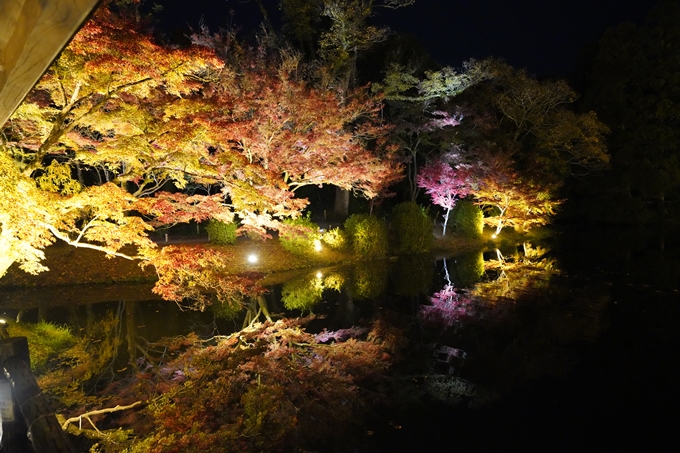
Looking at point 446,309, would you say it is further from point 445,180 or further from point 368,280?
point 445,180

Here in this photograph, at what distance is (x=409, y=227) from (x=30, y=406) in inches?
549

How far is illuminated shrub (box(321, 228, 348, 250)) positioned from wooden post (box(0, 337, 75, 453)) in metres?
11.1

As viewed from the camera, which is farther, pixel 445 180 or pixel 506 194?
pixel 506 194

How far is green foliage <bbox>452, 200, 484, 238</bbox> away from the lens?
19.5 m

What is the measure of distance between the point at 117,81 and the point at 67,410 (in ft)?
14.5

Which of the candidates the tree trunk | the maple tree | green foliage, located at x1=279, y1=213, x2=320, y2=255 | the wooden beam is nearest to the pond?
green foliage, located at x1=279, y1=213, x2=320, y2=255

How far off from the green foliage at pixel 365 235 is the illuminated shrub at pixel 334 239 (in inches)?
14.2

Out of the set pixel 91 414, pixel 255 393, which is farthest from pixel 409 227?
pixel 91 414

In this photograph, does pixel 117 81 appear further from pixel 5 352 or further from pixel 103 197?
pixel 5 352

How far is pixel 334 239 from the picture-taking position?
49.4 feet

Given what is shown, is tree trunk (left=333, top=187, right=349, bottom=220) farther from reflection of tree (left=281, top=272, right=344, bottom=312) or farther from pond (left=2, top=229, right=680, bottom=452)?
reflection of tree (left=281, top=272, right=344, bottom=312)

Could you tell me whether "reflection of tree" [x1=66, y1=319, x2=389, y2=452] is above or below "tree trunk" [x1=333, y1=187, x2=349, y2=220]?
below

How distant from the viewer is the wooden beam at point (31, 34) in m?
1.24

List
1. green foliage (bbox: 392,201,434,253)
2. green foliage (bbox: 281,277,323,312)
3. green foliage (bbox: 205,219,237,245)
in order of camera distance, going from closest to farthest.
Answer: green foliage (bbox: 281,277,323,312) < green foliage (bbox: 205,219,237,245) < green foliage (bbox: 392,201,434,253)
